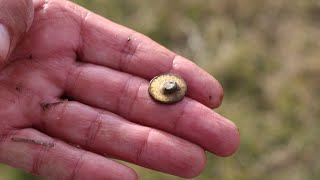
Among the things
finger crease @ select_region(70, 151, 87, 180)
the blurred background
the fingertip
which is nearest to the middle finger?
the fingertip

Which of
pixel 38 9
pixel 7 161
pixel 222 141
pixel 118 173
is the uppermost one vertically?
pixel 38 9

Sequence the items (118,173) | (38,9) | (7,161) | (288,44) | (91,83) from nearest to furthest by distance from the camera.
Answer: (118,173), (7,161), (91,83), (38,9), (288,44)

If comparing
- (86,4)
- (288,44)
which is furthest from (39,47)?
(288,44)

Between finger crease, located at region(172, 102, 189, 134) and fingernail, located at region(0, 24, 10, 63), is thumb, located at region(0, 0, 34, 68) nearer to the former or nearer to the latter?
fingernail, located at region(0, 24, 10, 63)

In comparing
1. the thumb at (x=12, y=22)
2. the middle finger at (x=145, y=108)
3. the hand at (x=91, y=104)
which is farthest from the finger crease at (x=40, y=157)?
the thumb at (x=12, y=22)

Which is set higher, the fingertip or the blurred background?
the fingertip

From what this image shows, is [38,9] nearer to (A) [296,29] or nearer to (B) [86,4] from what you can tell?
(B) [86,4]

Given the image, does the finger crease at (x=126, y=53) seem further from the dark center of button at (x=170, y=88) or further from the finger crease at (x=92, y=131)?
the finger crease at (x=92, y=131)

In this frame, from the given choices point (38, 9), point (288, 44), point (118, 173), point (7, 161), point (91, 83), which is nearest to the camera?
point (118, 173)
